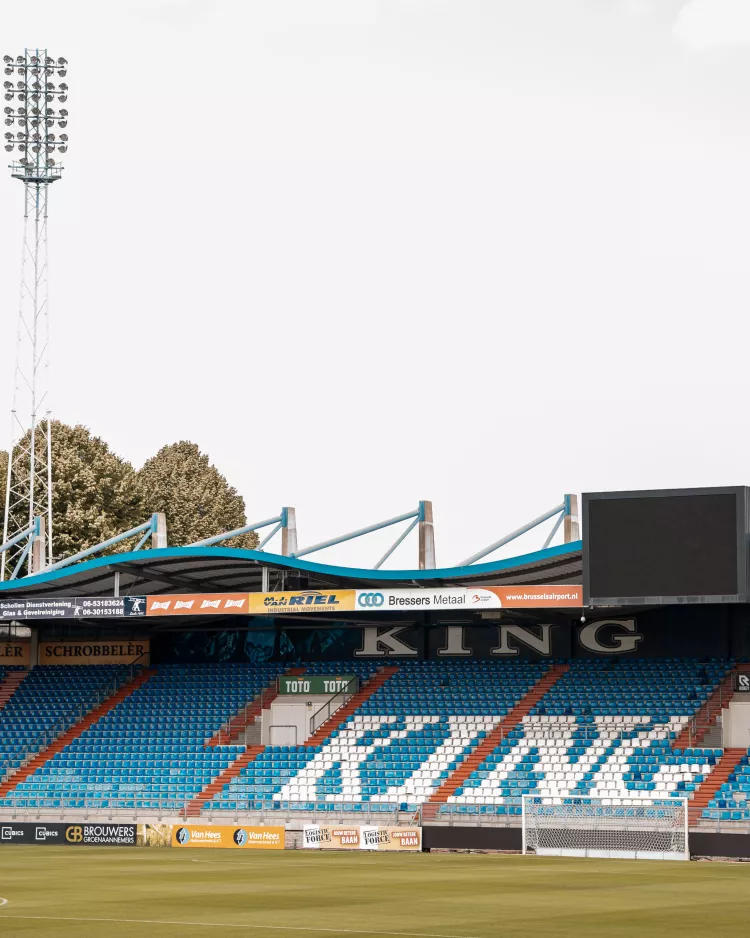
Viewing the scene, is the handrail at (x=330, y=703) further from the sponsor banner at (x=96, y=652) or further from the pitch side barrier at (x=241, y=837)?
A: the pitch side barrier at (x=241, y=837)

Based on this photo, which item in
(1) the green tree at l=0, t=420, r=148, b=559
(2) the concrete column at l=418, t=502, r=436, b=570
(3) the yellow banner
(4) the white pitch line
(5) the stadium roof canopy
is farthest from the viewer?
(1) the green tree at l=0, t=420, r=148, b=559

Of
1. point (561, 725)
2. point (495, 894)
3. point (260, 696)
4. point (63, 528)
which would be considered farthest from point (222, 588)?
point (495, 894)

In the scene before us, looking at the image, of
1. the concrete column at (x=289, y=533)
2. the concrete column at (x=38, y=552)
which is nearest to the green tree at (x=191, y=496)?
the concrete column at (x=38, y=552)

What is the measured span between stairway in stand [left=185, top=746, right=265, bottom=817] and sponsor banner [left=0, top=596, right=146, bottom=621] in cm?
585

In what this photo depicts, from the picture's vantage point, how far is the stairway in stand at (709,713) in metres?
46.2

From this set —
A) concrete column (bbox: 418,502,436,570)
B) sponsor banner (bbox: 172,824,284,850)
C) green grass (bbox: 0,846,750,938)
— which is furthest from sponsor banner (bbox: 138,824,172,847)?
concrete column (bbox: 418,502,436,570)

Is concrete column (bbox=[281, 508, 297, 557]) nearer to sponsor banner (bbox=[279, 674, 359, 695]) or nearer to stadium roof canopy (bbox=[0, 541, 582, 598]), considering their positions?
stadium roof canopy (bbox=[0, 541, 582, 598])

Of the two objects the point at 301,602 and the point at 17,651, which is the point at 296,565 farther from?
the point at 17,651

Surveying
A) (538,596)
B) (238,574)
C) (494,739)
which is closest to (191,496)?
(238,574)

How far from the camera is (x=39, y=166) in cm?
6159

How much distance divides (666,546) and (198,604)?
1646 cm

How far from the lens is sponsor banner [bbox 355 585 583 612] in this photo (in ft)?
149

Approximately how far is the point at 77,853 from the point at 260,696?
14.0 m

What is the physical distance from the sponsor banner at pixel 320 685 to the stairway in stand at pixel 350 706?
1.30 ft
